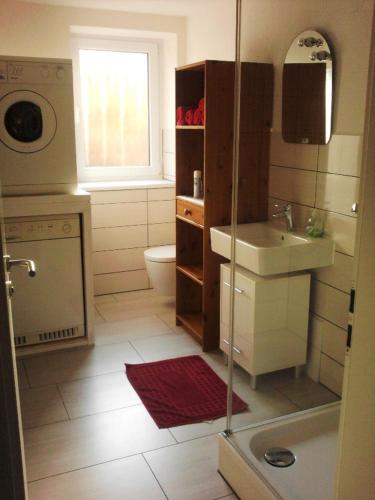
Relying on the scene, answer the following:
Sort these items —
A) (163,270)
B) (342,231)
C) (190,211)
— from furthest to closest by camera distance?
1. (163,270)
2. (190,211)
3. (342,231)

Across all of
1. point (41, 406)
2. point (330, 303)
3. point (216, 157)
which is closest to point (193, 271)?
point (216, 157)

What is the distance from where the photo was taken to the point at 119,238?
13.9ft

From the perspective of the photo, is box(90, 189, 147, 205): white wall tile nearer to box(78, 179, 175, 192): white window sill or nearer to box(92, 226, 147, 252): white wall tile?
box(78, 179, 175, 192): white window sill

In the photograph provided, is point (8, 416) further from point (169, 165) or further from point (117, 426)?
point (169, 165)

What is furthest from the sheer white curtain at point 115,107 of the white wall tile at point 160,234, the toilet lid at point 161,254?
the toilet lid at point 161,254

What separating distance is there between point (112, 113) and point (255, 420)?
2.94 metres

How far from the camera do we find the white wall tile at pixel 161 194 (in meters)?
4.28

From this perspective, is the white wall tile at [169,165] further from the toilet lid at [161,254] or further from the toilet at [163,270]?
the toilet at [163,270]

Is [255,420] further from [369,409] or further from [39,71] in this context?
[39,71]

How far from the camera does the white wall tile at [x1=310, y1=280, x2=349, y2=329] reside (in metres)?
2.36

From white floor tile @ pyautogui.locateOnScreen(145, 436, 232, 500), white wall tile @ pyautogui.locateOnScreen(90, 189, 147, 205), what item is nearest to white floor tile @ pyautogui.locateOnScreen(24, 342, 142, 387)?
white floor tile @ pyautogui.locateOnScreen(145, 436, 232, 500)

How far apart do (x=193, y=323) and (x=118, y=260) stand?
1081 millimetres

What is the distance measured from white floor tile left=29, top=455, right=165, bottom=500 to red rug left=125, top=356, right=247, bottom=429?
1.16 ft

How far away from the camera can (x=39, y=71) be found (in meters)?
3.04
